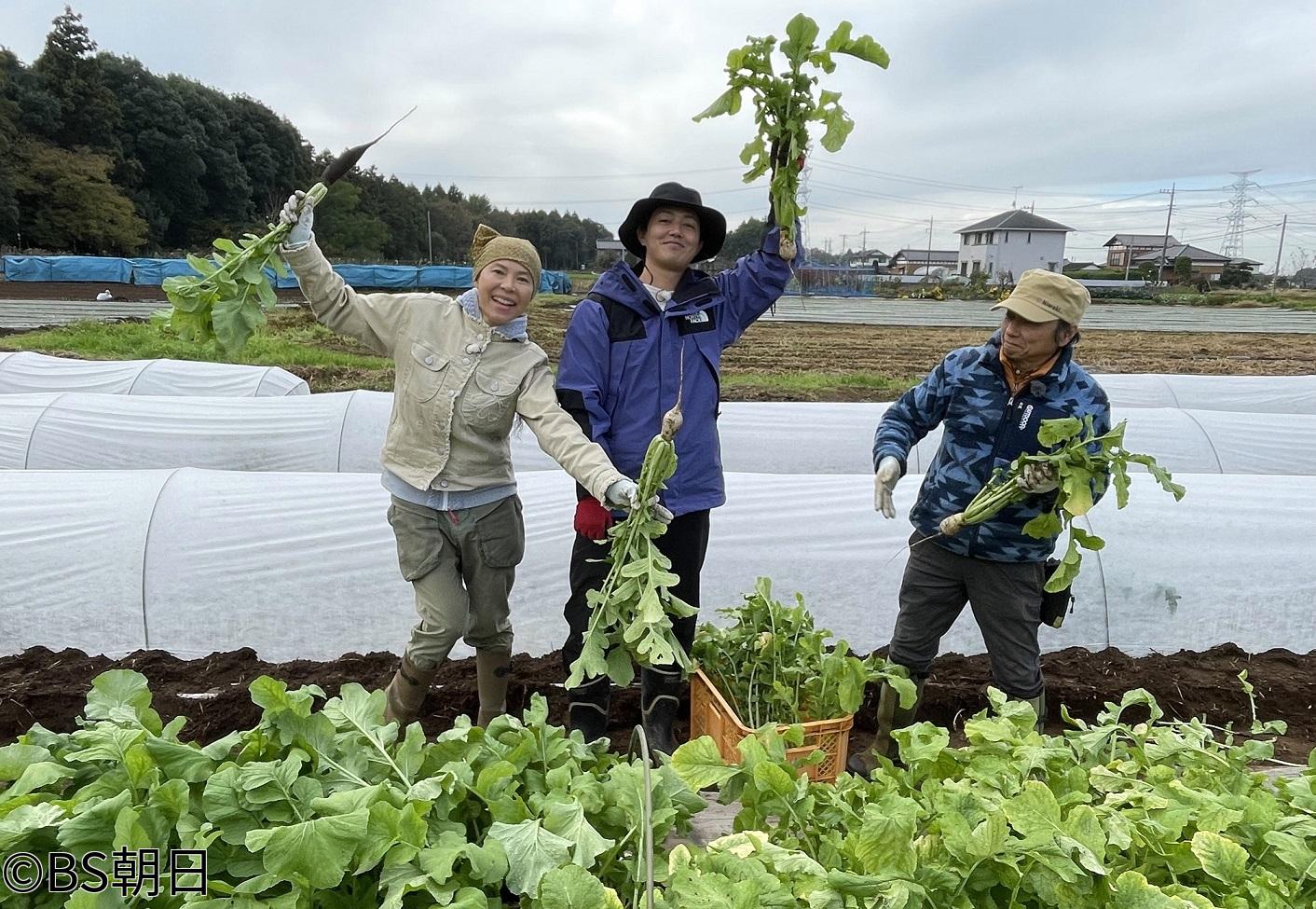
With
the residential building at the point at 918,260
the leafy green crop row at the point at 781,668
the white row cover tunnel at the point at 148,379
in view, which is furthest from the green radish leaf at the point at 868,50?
the residential building at the point at 918,260

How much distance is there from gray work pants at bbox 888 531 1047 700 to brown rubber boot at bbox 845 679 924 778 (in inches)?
5.0

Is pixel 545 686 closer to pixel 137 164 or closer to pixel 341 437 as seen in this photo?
pixel 341 437

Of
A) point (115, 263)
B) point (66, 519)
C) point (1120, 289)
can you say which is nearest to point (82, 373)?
point (66, 519)

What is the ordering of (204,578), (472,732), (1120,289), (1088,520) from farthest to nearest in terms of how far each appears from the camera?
(1120,289), (1088,520), (204,578), (472,732)

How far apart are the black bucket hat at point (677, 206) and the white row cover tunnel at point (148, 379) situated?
595 cm

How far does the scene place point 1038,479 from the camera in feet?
7.89

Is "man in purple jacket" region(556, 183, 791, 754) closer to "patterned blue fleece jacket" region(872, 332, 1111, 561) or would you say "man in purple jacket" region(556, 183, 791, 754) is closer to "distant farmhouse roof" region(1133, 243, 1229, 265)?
"patterned blue fleece jacket" region(872, 332, 1111, 561)

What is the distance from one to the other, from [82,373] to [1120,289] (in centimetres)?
5568

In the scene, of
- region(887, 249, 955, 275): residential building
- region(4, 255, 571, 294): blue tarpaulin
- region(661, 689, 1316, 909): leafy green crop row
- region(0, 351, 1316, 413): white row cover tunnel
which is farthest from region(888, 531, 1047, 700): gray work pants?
region(887, 249, 955, 275): residential building

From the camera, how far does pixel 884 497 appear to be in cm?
273

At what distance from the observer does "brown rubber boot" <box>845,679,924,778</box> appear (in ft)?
9.80

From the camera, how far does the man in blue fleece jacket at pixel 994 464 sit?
8.19 feet

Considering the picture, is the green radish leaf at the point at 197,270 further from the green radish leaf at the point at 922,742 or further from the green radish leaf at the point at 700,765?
the green radish leaf at the point at 922,742

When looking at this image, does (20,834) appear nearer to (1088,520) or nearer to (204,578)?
(204,578)
